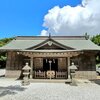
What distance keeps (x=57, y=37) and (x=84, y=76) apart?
7282mm

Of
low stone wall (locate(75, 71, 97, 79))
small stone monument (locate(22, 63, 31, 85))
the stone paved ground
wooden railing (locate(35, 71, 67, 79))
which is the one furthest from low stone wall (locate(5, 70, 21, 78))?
the stone paved ground

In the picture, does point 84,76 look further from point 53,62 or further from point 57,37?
point 57,37

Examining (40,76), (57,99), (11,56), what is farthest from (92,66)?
(57,99)

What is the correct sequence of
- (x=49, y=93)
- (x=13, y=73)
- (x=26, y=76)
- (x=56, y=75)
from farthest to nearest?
(x=13, y=73) → (x=56, y=75) → (x=26, y=76) → (x=49, y=93)

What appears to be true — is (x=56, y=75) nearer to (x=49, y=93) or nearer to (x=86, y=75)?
(x=86, y=75)

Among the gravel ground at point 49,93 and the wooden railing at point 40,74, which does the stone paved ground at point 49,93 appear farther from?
the wooden railing at point 40,74

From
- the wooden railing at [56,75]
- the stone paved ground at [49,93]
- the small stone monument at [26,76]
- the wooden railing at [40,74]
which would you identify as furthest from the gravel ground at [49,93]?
the wooden railing at [40,74]

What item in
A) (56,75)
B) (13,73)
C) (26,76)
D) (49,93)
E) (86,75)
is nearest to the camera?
(49,93)

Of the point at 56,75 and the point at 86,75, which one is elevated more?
the point at 56,75

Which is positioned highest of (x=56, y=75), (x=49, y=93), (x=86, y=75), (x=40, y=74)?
(x=40, y=74)

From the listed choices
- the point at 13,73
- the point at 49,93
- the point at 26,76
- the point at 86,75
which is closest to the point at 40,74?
the point at 26,76

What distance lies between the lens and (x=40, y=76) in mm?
21344

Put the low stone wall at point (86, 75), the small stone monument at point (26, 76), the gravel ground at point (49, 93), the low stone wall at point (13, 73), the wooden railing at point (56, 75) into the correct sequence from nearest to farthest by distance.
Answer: the gravel ground at point (49, 93)
the small stone monument at point (26, 76)
the wooden railing at point (56, 75)
the low stone wall at point (86, 75)
the low stone wall at point (13, 73)

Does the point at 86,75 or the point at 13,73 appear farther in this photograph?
the point at 13,73
